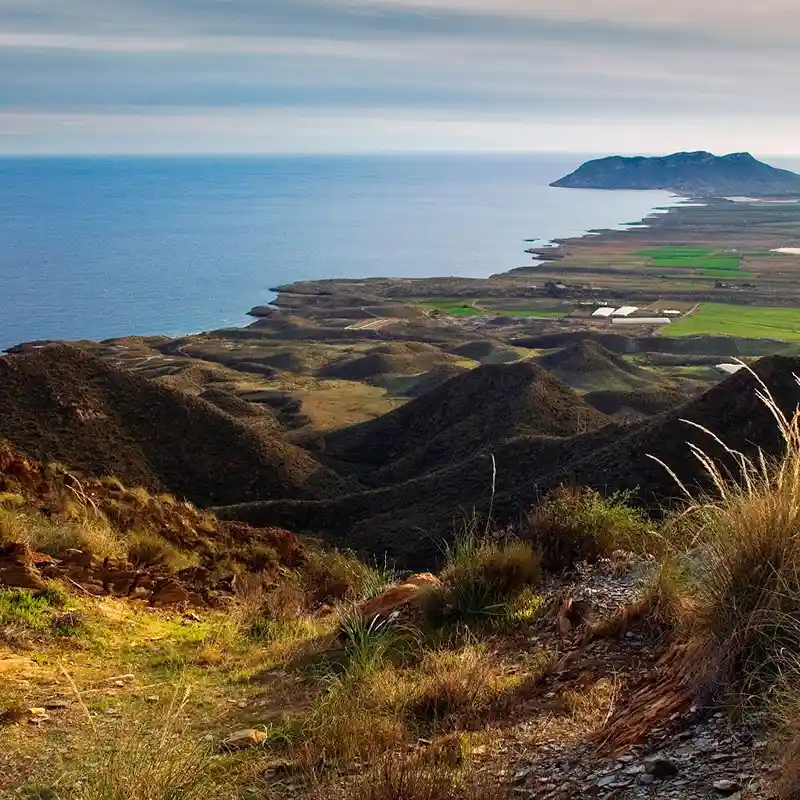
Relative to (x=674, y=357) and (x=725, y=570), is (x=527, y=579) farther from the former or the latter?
(x=674, y=357)

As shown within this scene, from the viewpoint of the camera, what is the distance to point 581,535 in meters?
8.55

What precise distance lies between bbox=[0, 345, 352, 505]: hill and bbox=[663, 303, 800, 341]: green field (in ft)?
163

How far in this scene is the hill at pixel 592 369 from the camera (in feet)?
174

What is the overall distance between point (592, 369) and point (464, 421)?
23048 mm

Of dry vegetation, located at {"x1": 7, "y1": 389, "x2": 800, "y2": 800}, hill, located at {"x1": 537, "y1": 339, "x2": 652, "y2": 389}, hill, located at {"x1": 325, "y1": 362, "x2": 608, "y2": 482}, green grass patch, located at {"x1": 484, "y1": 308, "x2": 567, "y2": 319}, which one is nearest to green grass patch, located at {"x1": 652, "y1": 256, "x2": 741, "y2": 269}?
green grass patch, located at {"x1": 484, "y1": 308, "x2": 567, "y2": 319}

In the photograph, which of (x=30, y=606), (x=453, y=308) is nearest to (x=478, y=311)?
(x=453, y=308)

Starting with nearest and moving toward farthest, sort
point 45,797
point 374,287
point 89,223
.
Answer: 1. point 45,797
2. point 374,287
3. point 89,223

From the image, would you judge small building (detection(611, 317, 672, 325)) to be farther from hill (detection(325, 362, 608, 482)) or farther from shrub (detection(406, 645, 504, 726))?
shrub (detection(406, 645, 504, 726))

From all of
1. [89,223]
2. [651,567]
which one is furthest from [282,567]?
[89,223]

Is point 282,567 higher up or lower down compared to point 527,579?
lower down

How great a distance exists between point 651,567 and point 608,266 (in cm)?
11371

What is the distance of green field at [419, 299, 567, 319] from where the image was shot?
275 feet

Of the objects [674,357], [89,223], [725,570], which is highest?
[89,223]

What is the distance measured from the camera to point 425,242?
15950 cm
